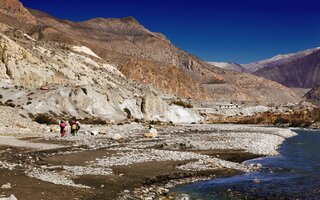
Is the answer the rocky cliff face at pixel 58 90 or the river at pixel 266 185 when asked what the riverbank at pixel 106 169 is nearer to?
the river at pixel 266 185

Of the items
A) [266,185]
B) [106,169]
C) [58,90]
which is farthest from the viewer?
[58,90]

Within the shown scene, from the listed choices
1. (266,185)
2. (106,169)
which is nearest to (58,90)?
(106,169)

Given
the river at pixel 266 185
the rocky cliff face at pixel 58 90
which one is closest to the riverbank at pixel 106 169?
the river at pixel 266 185

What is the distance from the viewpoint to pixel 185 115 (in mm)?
117000

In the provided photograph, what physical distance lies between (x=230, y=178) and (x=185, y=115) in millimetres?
92613

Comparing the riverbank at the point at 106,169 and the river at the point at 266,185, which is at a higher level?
the riverbank at the point at 106,169

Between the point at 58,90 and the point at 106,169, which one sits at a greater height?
the point at 58,90

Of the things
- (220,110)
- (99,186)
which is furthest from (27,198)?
(220,110)

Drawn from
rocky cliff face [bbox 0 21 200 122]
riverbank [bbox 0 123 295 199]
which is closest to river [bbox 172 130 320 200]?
riverbank [bbox 0 123 295 199]

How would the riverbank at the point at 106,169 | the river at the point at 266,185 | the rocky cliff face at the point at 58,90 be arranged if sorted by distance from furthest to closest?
the rocky cliff face at the point at 58,90, the river at the point at 266,185, the riverbank at the point at 106,169

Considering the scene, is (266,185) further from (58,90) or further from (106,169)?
(58,90)

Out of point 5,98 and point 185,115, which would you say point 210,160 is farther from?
point 185,115

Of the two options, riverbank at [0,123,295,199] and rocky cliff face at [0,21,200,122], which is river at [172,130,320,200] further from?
rocky cliff face at [0,21,200,122]

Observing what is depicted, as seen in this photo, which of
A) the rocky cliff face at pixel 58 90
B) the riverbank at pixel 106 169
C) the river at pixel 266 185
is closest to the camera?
the riverbank at pixel 106 169
